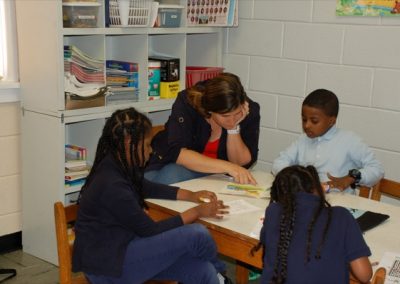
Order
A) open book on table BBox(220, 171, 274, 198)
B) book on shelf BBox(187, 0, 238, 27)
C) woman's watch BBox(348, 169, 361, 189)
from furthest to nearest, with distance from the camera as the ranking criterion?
1. book on shelf BBox(187, 0, 238, 27)
2. woman's watch BBox(348, 169, 361, 189)
3. open book on table BBox(220, 171, 274, 198)

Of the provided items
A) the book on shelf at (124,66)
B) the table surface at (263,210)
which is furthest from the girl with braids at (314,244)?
the book on shelf at (124,66)

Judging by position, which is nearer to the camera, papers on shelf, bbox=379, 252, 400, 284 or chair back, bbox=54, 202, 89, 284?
papers on shelf, bbox=379, 252, 400, 284

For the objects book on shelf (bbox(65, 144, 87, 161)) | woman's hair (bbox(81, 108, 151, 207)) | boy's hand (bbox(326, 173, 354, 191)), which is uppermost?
woman's hair (bbox(81, 108, 151, 207))

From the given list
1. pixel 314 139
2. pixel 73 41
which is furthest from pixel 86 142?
pixel 314 139

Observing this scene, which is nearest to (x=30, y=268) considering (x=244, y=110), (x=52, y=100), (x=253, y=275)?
(x=52, y=100)

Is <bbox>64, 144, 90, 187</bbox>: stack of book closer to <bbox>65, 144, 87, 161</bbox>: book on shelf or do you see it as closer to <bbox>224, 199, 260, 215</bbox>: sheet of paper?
<bbox>65, 144, 87, 161</bbox>: book on shelf

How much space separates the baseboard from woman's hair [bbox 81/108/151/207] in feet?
5.53

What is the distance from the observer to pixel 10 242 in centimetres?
383

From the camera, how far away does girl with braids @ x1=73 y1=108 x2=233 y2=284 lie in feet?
7.26

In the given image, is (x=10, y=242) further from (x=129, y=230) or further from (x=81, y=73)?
(x=129, y=230)

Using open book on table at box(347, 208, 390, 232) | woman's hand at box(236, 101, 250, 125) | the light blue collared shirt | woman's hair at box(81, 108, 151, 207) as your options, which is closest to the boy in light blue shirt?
the light blue collared shirt

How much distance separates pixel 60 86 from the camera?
3.32m

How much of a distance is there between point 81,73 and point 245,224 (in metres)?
1.58

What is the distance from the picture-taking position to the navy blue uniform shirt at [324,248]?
5.99ft
